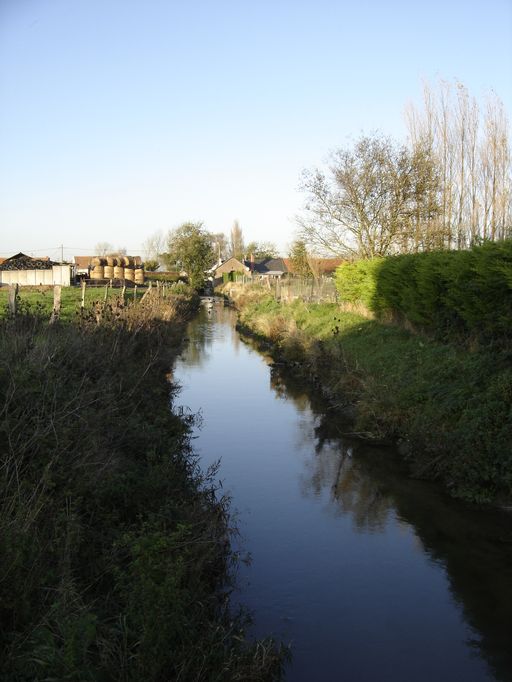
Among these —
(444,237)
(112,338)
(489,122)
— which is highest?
(489,122)

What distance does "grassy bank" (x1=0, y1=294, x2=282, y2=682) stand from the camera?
3.91m

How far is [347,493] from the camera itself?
908cm

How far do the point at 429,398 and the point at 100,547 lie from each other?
655 cm

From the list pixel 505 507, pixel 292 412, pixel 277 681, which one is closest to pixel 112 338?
pixel 292 412

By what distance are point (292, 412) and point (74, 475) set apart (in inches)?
352

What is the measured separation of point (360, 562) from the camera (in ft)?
22.4

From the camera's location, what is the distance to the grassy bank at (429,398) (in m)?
8.23

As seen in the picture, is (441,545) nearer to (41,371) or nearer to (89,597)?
(89,597)

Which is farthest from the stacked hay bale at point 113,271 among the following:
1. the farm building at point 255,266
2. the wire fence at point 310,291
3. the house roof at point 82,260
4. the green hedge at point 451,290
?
the green hedge at point 451,290

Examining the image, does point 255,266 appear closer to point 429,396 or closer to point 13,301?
point 429,396

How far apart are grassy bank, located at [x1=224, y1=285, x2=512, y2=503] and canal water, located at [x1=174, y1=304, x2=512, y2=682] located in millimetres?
387

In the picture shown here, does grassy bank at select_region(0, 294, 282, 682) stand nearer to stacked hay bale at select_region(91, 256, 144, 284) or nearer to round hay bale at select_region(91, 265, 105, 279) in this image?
stacked hay bale at select_region(91, 256, 144, 284)

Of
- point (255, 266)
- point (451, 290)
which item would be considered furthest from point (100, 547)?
point (255, 266)

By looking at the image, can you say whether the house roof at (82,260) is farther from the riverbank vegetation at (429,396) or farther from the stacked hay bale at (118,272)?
the riverbank vegetation at (429,396)
